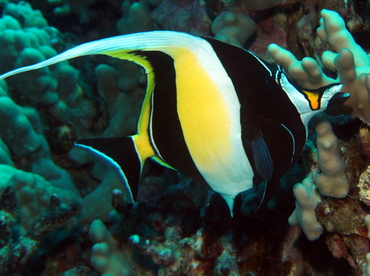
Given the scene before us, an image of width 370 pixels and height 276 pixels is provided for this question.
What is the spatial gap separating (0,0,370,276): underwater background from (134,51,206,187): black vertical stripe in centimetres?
70

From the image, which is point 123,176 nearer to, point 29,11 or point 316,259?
point 316,259

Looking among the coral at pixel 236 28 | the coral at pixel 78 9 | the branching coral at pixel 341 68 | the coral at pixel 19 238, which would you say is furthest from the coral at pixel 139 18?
the branching coral at pixel 341 68

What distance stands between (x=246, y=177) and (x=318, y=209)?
698 millimetres

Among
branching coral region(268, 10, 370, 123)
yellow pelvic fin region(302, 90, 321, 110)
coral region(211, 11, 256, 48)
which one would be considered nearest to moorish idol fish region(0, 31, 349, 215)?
yellow pelvic fin region(302, 90, 321, 110)

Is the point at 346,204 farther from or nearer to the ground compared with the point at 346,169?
nearer to the ground

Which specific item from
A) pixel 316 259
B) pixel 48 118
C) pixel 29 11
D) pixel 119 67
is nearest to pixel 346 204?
pixel 316 259

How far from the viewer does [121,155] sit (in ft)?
4.53

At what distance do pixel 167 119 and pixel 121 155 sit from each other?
259 millimetres

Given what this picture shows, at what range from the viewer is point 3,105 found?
3.69 metres

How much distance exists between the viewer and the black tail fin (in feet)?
4.49

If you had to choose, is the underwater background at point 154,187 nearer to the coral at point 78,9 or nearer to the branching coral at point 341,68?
the branching coral at point 341,68

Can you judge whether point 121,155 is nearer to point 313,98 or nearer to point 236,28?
point 313,98

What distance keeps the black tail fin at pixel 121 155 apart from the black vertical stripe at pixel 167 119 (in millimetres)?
110

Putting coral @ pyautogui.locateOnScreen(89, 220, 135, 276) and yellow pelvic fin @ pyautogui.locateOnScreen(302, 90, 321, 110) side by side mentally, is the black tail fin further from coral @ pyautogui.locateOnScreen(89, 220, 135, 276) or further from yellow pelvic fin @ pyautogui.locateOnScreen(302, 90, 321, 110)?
coral @ pyautogui.locateOnScreen(89, 220, 135, 276)
